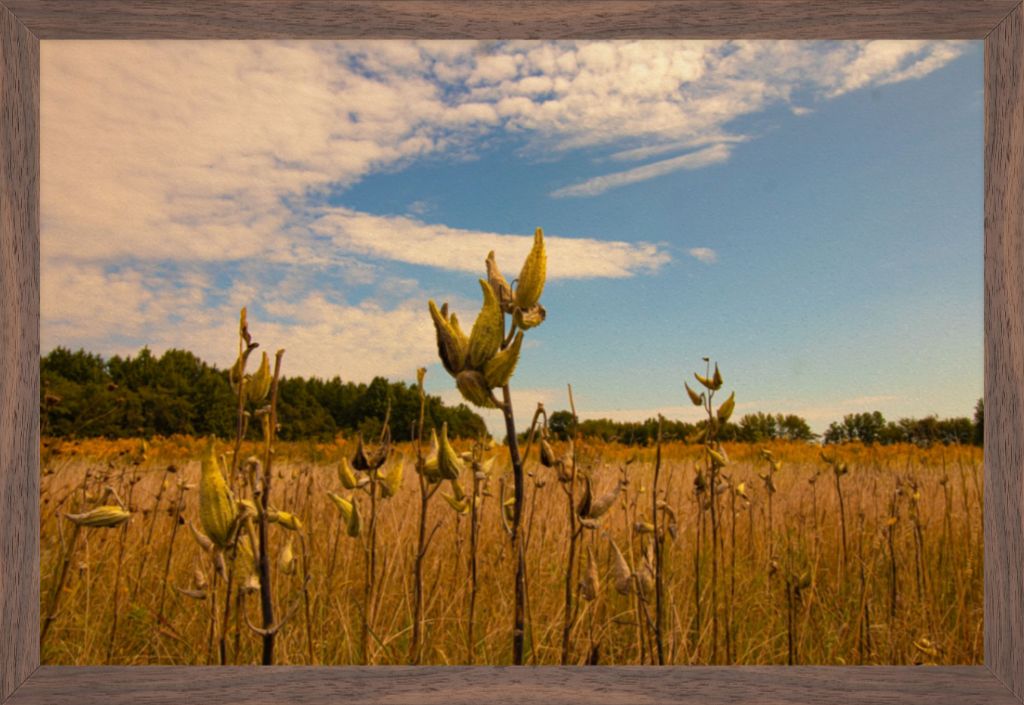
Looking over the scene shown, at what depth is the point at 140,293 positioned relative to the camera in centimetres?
111

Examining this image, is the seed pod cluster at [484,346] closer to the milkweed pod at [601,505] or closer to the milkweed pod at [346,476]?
the milkweed pod at [601,505]

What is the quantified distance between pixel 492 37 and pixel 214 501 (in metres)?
0.65

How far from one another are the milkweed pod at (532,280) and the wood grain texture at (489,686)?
48 centimetres

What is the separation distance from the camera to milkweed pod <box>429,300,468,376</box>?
570 mm

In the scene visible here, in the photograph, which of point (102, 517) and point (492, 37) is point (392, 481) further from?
point (492, 37)

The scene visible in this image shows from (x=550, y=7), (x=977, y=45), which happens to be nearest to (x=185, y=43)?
(x=550, y=7)

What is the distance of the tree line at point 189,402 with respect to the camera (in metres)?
1.24

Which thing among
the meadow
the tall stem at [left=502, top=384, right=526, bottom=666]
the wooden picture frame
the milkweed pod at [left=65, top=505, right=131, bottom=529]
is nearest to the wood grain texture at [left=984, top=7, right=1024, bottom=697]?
the wooden picture frame

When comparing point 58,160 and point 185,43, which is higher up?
point 185,43

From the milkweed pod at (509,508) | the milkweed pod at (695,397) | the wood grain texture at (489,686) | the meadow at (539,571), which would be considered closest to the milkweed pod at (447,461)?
the milkweed pod at (509,508)

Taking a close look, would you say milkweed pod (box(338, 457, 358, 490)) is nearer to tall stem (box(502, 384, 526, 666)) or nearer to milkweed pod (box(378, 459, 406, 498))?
milkweed pod (box(378, 459, 406, 498))

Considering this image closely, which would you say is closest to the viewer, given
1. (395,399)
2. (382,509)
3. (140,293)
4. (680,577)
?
(140,293)

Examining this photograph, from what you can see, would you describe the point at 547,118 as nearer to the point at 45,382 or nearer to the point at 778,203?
the point at 778,203

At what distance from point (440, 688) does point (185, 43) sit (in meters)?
0.95
